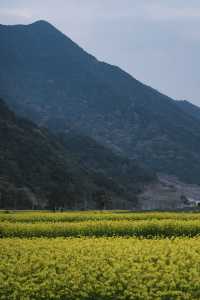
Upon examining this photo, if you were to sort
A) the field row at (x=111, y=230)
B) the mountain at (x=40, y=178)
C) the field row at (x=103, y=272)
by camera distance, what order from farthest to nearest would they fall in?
the mountain at (x=40, y=178), the field row at (x=111, y=230), the field row at (x=103, y=272)

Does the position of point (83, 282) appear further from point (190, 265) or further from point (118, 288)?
point (190, 265)

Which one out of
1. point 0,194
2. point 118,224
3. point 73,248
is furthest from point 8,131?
point 73,248

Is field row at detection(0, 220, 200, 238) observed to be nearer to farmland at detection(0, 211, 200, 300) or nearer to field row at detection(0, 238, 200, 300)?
farmland at detection(0, 211, 200, 300)

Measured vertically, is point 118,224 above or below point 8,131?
below

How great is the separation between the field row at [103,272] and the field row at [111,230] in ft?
36.1

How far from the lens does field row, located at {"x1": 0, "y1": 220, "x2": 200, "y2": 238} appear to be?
3262cm

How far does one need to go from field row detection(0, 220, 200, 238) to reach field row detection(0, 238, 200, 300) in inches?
433

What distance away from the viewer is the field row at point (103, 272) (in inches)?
617

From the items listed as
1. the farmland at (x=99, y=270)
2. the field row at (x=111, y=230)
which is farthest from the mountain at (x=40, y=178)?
the farmland at (x=99, y=270)

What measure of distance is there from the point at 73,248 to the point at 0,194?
3631 inches

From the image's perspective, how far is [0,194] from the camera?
367 feet

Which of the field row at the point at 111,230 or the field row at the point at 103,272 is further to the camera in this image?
the field row at the point at 111,230

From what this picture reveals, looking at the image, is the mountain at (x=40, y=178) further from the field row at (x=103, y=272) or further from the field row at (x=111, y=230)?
the field row at (x=103, y=272)

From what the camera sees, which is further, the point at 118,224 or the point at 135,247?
the point at 118,224
